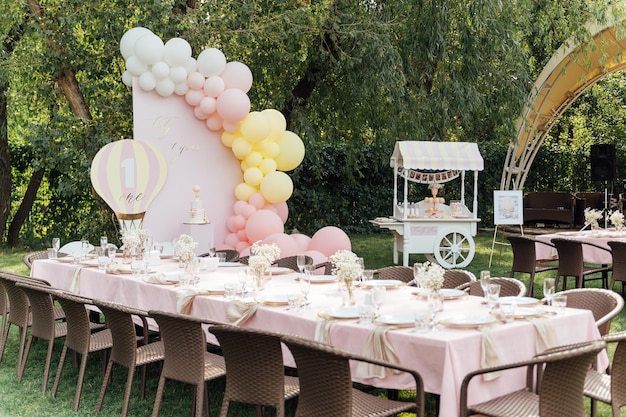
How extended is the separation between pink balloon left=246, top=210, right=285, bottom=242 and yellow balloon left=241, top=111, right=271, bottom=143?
3.24ft

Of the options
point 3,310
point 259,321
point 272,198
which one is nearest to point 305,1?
Answer: point 272,198

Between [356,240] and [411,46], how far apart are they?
5265mm

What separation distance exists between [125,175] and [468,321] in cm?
671

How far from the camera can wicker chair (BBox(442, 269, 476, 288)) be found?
592 centimetres

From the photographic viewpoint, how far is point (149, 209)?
10219 mm

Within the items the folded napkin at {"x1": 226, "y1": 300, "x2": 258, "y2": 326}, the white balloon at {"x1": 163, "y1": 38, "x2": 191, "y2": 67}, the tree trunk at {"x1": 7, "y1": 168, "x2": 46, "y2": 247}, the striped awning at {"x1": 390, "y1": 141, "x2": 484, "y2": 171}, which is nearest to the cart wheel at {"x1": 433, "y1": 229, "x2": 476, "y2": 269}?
the striped awning at {"x1": 390, "y1": 141, "x2": 484, "y2": 171}

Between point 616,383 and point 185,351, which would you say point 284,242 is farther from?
point 616,383

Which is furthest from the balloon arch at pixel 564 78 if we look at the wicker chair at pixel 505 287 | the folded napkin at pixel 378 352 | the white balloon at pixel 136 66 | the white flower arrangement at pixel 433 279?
the folded napkin at pixel 378 352

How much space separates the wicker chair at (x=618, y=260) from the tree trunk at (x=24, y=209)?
10696 millimetres

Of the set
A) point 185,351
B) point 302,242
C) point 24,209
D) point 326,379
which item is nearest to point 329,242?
point 302,242

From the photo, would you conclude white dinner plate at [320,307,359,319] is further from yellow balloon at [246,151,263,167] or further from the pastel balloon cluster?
yellow balloon at [246,151,263,167]

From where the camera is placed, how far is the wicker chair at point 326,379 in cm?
355

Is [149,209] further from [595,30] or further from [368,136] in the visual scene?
[595,30]

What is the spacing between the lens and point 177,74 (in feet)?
32.9
